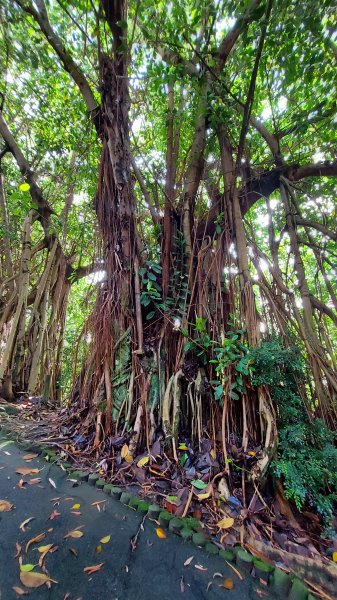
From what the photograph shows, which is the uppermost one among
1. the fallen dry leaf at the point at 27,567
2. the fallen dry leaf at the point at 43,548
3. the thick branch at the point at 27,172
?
the thick branch at the point at 27,172

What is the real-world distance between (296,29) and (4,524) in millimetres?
3468

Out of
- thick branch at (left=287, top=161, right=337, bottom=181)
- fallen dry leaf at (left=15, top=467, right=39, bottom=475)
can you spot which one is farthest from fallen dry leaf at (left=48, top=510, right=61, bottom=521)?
thick branch at (left=287, top=161, right=337, bottom=181)

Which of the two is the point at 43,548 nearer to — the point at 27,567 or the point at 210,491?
the point at 27,567

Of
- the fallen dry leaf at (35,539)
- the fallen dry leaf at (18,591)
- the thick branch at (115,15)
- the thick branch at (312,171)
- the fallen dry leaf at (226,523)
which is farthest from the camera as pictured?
the thick branch at (312,171)

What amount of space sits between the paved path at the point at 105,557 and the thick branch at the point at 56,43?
301cm

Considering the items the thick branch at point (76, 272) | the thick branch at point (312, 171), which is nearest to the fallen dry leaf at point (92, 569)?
the thick branch at point (312, 171)

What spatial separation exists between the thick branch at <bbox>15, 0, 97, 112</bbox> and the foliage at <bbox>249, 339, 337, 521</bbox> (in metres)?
2.65

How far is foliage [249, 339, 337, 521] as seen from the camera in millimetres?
1443

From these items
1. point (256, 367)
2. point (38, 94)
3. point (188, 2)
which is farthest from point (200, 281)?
point (38, 94)

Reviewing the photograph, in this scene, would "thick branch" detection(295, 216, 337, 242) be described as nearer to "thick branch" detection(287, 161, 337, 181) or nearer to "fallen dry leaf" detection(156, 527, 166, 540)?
"thick branch" detection(287, 161, 337, 181)

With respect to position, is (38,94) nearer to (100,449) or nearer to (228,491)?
(100,449)

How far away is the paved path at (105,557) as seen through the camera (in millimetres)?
975

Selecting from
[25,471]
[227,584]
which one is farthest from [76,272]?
[227,584]

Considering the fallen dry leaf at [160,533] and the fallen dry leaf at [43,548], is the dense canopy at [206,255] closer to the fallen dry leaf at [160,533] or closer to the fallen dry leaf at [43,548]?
the fallen dry leaf at [160,533]
